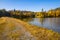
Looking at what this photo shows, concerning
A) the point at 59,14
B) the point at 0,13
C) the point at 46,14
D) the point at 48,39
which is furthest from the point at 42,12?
the point at 48,39

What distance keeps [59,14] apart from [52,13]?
9.70 metres

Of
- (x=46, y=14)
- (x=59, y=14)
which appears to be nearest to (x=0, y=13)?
(x=46, y=14)

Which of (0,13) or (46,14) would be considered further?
(46,14)

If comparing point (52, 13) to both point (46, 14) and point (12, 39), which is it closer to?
point (46, 14)

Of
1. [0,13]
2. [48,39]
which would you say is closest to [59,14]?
[0,13]

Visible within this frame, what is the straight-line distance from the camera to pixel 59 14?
188000 millimetres

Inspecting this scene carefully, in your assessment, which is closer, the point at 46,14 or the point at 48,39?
the point at 48,39

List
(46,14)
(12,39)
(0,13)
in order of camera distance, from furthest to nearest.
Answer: (46,14), (0,13), (12,39)

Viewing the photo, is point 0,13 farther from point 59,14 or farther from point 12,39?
point 12,39

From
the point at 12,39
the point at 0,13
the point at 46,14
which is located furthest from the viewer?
the point at 46,14

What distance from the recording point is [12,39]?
13.9 m

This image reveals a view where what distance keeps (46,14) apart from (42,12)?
297 inches

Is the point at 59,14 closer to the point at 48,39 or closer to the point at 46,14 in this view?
the point at 46,14

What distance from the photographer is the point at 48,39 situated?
14.6 meters
